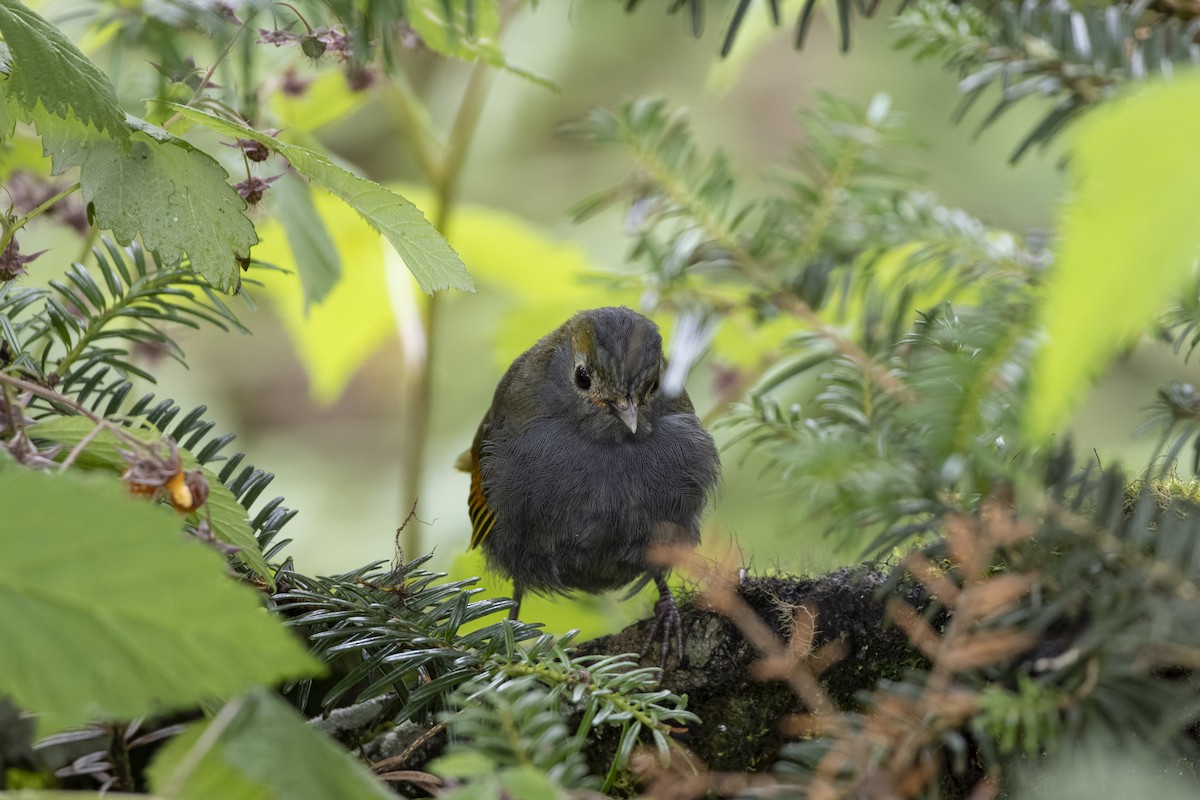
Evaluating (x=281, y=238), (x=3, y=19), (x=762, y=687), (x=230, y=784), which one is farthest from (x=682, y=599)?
(x=281, y=238)

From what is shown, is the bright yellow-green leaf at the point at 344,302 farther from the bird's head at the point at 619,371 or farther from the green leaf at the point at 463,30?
the green leaf at the point at 463,30

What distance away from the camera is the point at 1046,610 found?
89cm

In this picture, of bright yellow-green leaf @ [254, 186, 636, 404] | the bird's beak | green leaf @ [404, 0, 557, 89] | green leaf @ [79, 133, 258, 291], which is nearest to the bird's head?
the bird's beak

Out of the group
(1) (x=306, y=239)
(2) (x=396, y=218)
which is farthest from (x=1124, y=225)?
(1) (x=306, y=239)

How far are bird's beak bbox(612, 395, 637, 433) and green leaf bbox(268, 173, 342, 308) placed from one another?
3.61 ft

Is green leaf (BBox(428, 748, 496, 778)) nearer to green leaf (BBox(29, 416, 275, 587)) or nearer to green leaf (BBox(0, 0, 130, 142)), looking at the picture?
green leaf (BBox(29, 416, 275, 587))

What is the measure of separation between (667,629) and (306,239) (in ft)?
3.31

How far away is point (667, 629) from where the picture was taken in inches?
70.9

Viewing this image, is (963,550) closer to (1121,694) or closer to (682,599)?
(1121,694)

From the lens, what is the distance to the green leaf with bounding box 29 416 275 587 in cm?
124

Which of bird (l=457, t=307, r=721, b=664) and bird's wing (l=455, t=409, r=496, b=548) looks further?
bird's wing (l=455, t=409, r=496, b=548)

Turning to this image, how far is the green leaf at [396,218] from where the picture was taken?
1.43 metres

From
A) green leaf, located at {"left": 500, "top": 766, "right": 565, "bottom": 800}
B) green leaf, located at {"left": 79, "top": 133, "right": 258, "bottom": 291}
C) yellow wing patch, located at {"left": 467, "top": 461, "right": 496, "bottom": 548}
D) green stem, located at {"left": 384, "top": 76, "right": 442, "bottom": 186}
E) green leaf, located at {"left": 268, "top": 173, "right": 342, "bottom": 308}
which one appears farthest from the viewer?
green stem, located at {"left": 384, "top": 76, "right": 442, "bottom": 186}

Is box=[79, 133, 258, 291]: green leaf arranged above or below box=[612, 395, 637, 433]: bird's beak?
above
